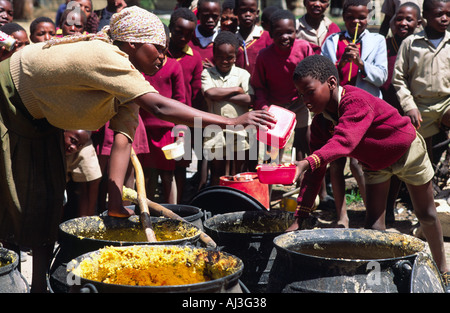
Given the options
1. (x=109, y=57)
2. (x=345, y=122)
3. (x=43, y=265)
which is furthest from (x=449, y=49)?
(x=43, y=265)

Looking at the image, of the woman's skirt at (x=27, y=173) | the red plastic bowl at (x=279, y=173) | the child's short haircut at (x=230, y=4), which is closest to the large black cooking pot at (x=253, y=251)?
the red plastic bowl at (x=279, y=173)

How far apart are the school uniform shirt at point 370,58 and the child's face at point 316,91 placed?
6.86 ft

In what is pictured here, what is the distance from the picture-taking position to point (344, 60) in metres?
5.61

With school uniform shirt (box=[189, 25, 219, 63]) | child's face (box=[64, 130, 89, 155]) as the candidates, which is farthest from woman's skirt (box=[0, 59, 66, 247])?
school uniform shirt (box=[189, 25, 219, 63])

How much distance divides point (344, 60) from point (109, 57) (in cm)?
326

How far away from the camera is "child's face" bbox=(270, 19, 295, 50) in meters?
5.90

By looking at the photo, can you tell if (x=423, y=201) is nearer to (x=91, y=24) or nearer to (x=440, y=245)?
(x=440, y=245)

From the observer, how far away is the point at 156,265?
275 cm

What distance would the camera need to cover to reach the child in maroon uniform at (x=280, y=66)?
234 inches

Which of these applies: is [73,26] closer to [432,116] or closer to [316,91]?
[316,91]

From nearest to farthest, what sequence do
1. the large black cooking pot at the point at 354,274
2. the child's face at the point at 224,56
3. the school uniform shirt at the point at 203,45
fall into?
the large black cooking pot at the point at 354,274
the child's face at the point at 224,56
the school uniform shirt at the point at 203,45

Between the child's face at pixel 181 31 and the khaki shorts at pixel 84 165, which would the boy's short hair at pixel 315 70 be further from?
the child's face at pixel 181 31

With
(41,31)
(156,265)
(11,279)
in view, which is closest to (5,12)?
(41,31)

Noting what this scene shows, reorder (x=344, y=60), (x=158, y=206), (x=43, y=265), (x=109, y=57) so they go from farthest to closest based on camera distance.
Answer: (x=344, y=60) < (x=158, y=206) < (x=43, y=265) < (x=109, y=57)
